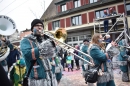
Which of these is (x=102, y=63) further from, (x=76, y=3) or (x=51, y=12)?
(x=51, y=12)

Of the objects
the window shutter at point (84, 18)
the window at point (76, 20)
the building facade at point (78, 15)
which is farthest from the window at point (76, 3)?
the window shutter at point (84, 18)

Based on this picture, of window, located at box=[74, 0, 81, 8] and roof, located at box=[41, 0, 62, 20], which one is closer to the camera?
window, located at box=[74, 0, 81, 8]

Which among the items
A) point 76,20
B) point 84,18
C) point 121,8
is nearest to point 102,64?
point 121,8

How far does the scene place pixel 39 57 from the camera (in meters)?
2.99

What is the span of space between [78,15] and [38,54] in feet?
73.7

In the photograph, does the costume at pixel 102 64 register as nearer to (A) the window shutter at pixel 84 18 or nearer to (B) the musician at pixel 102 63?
(B) the musician at pixel 102 63

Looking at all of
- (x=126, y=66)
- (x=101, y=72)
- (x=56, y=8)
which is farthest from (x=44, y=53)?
(x=56, y=8)

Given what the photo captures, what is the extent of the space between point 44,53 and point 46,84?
1.76 ft

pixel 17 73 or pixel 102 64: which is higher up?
pixel 102 64

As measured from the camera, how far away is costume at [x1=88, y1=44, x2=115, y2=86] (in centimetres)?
406

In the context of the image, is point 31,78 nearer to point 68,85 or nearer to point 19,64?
point 19,64

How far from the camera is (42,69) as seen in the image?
2.99m

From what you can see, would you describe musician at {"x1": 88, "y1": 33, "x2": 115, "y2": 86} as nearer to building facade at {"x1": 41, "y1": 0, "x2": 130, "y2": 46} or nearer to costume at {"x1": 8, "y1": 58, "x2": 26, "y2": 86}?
costume at {"x1": 8, "y1": 58, "x2": 26, "y2": 86}

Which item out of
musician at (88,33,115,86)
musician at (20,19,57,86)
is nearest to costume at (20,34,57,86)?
musician at (20,19,57,86)
